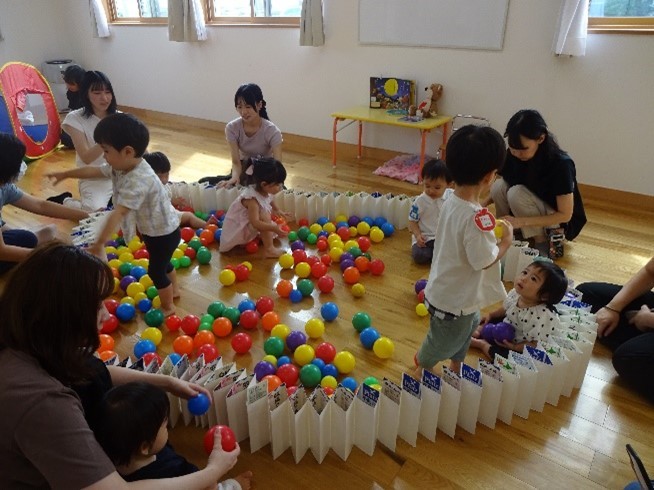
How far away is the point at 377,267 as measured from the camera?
274 centimetres

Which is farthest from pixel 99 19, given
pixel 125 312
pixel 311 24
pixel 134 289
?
pixel 125 312

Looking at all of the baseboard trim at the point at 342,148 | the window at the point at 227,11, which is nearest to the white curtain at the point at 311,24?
the window at the point at 227,11

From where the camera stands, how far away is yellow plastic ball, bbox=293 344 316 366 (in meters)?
2.03

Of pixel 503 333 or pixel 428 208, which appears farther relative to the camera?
pixel 428 208

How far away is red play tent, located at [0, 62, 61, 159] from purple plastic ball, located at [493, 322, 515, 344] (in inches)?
181

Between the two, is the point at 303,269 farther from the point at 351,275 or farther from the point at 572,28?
the point at 572,28

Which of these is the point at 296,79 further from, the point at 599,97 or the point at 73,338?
the point at 73,338

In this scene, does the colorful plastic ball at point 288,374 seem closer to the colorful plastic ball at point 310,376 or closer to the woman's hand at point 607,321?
the colorful plastic ball at point 310,376

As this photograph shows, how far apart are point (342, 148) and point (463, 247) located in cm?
350

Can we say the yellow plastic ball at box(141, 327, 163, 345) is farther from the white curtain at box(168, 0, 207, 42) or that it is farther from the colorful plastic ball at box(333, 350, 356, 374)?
the white curtain at box(168, 0, 207, 42)

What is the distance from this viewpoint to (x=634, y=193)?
3.65m

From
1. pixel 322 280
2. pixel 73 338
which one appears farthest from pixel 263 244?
pixel 73 338

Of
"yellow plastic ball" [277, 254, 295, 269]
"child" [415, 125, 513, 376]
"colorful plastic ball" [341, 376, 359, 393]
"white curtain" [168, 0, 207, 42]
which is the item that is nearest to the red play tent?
"white curtain" [168, 0, 207, 42]

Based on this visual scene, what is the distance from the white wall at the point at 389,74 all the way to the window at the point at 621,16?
0.06 metres
